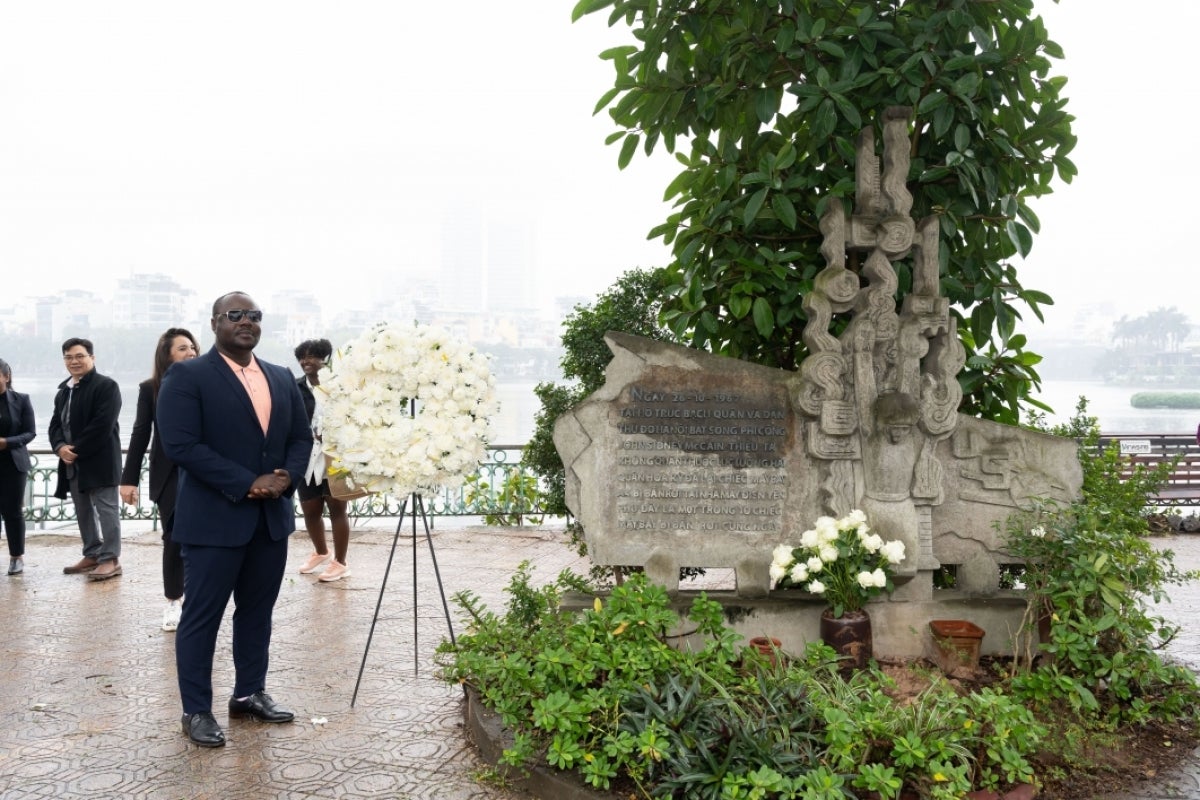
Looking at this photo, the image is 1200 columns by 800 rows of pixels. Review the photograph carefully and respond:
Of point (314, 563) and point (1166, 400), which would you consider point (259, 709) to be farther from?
point (1166, 400)

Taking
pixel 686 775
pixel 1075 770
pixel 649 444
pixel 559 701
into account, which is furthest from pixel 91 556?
pixel 1075 770

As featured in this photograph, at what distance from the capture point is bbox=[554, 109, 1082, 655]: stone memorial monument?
5.03 m

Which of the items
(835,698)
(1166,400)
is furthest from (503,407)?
(1166,400)

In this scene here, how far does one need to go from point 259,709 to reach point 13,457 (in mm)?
4623

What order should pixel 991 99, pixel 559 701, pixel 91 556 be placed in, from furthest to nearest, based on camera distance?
pixel 91 556 < pixel 991 99 < pixel 559 701

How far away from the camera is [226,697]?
16.3 ft

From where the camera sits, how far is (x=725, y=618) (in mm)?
4980

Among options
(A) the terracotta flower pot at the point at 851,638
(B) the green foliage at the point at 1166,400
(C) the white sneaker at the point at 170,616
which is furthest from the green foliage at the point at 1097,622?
(B) the green foliage at the point at 1166,400

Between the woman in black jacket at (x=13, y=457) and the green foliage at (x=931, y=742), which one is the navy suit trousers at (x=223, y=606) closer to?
the green foliage at (x=931, y=742)

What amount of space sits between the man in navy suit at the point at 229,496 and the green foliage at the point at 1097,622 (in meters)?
3.31

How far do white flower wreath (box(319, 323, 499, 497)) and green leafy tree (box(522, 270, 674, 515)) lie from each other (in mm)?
1345

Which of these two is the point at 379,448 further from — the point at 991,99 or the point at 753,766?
the point at 991,99

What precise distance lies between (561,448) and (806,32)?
7.97 feet

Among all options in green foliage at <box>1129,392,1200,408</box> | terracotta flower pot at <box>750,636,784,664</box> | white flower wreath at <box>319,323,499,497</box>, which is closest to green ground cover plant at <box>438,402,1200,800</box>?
terracotta flower pot at <box>750,636,784,664</box>
